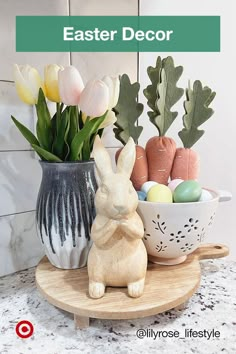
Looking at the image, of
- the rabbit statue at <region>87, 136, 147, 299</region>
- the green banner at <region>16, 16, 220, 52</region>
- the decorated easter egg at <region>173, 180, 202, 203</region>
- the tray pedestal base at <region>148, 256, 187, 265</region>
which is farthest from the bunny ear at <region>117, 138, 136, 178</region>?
the green banner at <region>16, 16, 220, 52</region>

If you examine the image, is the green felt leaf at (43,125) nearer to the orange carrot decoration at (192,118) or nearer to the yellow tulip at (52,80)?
the yellow tulip at (52,80)

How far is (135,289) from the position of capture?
50cm

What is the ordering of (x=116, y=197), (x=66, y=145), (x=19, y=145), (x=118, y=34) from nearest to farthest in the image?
(x=116, y=197), (x=66, y=145), (x=19, y=145), (x=118, y=34)

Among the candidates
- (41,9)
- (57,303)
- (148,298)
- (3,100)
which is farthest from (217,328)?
(41,9)

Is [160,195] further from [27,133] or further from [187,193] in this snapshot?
[27,133]

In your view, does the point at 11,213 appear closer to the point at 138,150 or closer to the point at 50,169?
the point at 50,169

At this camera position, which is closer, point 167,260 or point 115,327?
point 115,327

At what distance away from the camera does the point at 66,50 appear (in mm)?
737

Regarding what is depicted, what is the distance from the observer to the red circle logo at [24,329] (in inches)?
19.3

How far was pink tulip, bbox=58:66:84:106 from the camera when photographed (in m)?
0.50

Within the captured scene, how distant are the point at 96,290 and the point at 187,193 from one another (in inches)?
8.7

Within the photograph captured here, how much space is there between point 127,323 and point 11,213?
1.12ft

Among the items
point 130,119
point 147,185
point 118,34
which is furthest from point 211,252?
point 118,34

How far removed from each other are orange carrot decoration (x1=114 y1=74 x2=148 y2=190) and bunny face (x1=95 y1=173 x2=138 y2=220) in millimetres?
124
